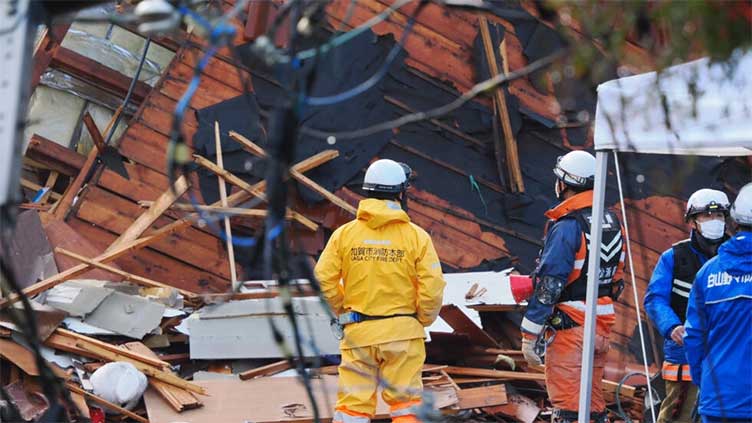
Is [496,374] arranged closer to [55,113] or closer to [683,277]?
[683,277]

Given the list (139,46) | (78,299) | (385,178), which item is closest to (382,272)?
(385,178)

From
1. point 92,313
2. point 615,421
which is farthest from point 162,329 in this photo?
point 615,421

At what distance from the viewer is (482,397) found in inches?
380

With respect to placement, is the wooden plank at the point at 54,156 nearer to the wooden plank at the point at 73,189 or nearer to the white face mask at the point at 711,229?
the wooden plank at the point at 73,189

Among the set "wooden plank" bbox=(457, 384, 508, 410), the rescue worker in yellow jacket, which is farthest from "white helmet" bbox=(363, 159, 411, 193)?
"wooden plank" bbox=(457, 384, 508, 410)

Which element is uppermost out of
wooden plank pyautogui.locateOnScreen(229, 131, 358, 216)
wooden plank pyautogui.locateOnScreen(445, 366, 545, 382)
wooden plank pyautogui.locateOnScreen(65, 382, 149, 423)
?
wooden plank pyautogui.locateOnScreen(229, 131, 358, 216)

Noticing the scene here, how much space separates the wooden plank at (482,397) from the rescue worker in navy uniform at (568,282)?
1569 mm

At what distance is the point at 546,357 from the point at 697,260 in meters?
1.21

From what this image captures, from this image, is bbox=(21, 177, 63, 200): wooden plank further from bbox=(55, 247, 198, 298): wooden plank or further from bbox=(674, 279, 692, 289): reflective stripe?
bbox=(674, 279, 692, 289): reflective stripe

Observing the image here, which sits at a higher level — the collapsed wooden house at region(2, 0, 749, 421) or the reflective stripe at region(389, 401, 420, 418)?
the collapsed wooden house at region(2, 0, 749, 421)

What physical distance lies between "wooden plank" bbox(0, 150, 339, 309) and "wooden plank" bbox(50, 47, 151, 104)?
1.51m

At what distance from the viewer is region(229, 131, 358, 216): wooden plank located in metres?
11.0

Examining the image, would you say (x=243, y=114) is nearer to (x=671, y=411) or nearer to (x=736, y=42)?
(x=671, y=411)

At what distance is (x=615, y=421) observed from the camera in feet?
32.8
